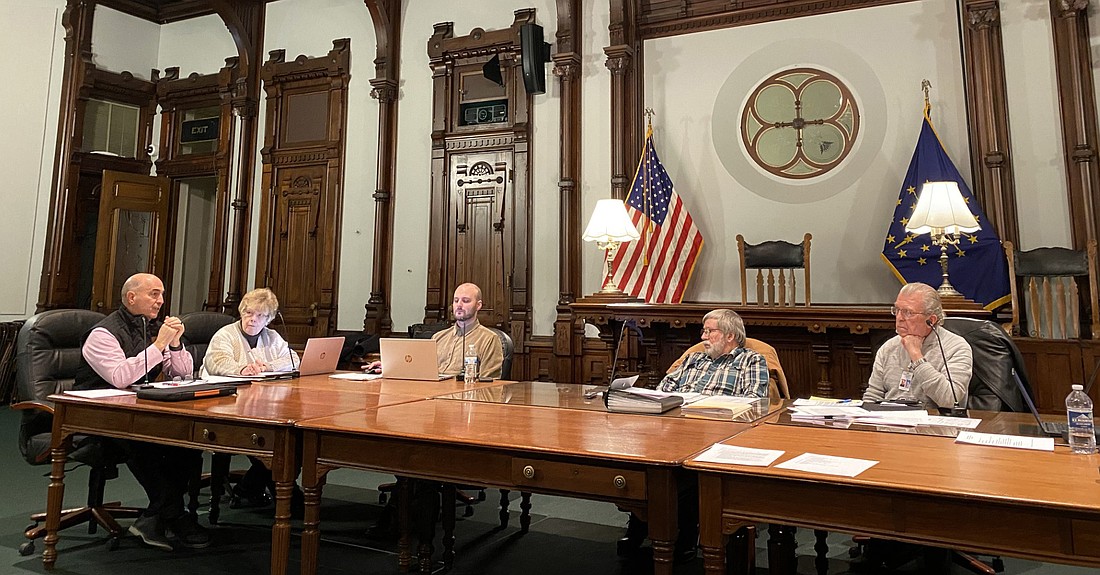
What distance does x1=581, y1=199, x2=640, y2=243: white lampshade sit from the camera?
16.5 feet

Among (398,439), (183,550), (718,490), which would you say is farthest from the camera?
(183,550)

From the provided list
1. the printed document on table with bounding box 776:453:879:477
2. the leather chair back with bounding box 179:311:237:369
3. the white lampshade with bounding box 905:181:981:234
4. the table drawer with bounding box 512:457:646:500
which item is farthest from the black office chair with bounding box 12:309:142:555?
the white lampshade with bounding box 905:181:981:234

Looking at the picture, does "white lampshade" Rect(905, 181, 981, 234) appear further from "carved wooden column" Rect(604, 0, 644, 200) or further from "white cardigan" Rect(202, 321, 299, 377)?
"white cardigan" Rect(202, 321, 299, 377)

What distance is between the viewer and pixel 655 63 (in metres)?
6.08

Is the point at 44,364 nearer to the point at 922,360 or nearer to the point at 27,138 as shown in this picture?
the point at 922,360

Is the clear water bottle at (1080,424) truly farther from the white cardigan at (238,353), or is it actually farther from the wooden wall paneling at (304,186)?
the wooden wall paneling at (304,186)

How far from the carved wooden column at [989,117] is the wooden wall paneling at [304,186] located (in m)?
5.61

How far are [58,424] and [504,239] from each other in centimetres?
412

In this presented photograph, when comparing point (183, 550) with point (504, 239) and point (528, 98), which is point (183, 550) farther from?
point (528, 98)

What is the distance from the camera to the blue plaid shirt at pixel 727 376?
3.08 m

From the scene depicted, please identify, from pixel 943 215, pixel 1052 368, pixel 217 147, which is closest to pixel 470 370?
pixel 943 215

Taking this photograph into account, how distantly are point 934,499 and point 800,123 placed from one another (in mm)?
4590

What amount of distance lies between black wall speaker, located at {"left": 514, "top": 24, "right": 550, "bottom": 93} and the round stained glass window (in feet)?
5.98

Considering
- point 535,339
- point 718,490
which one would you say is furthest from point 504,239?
point 718,490
